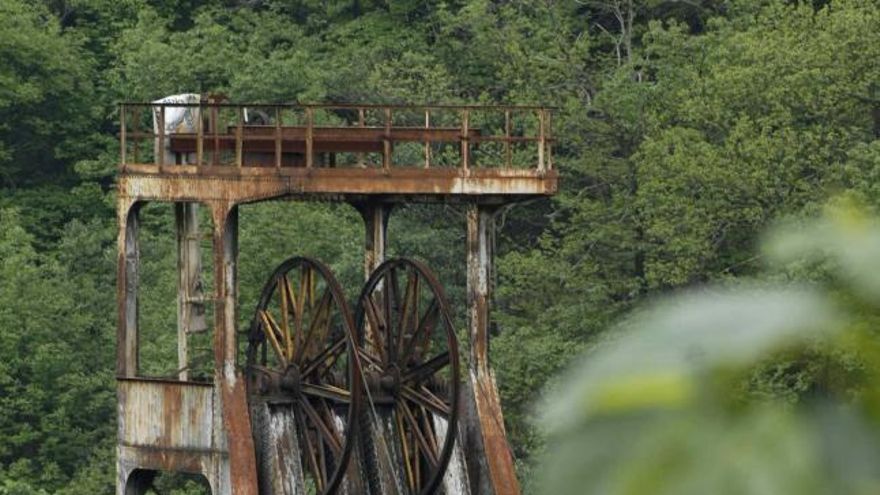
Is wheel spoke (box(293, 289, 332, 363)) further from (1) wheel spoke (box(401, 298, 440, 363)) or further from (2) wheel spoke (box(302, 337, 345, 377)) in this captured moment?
(1) wheel spoke (box(401, 298, 440, 363))

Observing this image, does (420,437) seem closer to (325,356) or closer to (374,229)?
(325,356)

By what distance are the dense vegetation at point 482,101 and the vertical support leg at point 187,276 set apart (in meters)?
6.96

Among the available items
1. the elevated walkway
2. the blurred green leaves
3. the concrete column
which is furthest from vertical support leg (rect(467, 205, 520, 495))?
the blurred green leaves

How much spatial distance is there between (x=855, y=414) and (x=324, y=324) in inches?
666

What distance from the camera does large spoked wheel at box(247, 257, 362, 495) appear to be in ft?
54.7

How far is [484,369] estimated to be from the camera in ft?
55.1

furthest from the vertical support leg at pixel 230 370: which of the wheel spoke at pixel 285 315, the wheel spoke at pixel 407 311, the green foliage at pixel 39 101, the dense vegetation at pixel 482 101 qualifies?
the green foliage at pixel 39 101

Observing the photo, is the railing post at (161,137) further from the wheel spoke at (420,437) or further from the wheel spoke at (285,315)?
the wheel spoke at (420,437)

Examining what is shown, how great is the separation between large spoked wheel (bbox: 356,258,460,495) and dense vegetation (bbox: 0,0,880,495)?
6378 millimetres

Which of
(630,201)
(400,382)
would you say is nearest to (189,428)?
(400,382)

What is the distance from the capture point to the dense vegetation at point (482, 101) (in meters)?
30.1

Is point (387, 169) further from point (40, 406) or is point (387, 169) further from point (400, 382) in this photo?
point (40, 406)

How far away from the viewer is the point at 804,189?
2903 centimetres

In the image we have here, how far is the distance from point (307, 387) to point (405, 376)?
2.61ft
